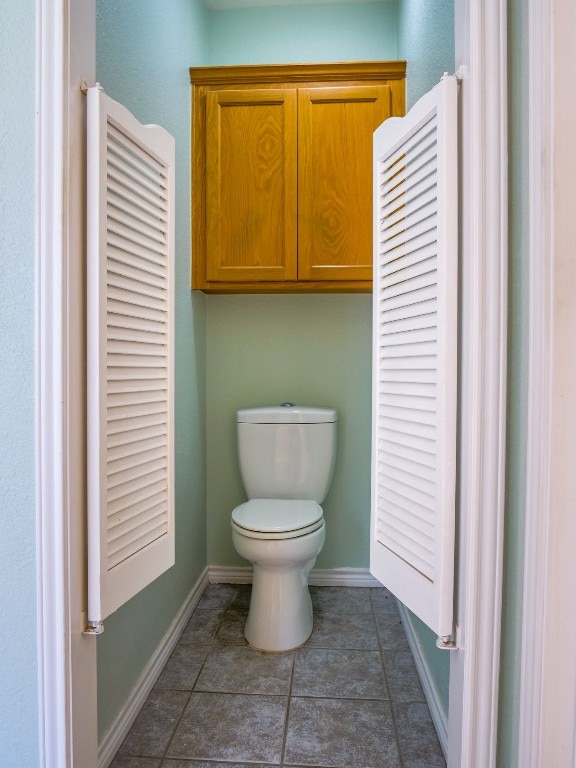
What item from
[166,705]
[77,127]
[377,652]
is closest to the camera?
[77,127]

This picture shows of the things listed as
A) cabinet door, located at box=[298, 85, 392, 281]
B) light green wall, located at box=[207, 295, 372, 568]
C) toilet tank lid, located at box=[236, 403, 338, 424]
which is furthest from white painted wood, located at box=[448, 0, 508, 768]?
light green wall, located at box=[207, 295, 372, 568]

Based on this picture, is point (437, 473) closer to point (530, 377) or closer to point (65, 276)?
point (530, 377)

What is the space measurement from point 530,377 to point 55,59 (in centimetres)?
98

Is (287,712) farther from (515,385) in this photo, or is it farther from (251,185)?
(251,185)

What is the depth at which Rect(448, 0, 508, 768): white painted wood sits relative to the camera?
87 cm

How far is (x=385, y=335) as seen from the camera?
1248 millimetres

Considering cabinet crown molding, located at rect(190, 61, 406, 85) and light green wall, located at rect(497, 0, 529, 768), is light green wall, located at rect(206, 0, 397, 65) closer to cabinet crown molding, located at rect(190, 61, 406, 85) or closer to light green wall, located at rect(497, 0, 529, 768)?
cabinet crown molding, located at rect(190, 61, 406, 85)

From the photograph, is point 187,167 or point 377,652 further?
point 187,167

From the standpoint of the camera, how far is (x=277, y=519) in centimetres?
188

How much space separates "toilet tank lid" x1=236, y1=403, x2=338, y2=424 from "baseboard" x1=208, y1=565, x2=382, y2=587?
0.76 m

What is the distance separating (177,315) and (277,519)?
0.88 m

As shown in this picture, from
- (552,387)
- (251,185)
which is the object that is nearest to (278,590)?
(552,387)

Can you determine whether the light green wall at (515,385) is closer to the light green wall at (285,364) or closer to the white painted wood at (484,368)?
the white painted wood at (484,368)

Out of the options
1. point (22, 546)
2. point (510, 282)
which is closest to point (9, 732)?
point (22, 546)
